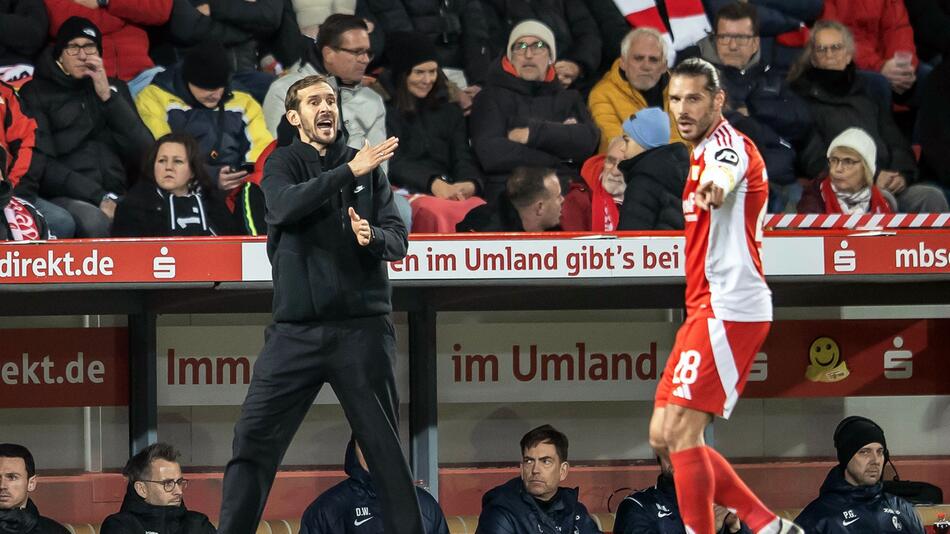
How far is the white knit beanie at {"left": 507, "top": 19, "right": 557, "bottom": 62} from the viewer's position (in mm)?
8289

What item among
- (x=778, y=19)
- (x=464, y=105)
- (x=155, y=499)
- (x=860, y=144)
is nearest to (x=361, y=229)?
(x=155, y=499)

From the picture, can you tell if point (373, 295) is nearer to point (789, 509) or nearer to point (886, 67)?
point (789, 509)

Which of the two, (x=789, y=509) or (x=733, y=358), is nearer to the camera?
(x=733, y=358)

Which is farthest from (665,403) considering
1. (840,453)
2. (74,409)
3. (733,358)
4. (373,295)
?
(74,409)

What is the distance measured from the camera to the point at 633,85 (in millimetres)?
8523

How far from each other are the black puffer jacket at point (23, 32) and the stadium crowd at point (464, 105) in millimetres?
11

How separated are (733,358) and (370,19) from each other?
445 centimetres

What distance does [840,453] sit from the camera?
289 inches

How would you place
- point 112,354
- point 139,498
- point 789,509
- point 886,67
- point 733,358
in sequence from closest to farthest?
point 733,358 → point 139,498 → point 112,354 → point 789,509 → point 886,67

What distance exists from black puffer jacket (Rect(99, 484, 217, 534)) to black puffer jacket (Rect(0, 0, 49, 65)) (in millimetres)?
2430

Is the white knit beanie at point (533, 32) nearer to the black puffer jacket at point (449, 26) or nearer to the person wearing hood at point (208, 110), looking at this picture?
the black puffer jacket at point (449, 26)

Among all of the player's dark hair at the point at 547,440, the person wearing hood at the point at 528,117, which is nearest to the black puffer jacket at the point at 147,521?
the player's dark hair at the point at 547,440

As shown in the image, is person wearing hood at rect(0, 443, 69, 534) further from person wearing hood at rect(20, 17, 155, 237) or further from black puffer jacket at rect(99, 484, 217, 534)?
person wearing hood at rect(20, 17, 155, 237)

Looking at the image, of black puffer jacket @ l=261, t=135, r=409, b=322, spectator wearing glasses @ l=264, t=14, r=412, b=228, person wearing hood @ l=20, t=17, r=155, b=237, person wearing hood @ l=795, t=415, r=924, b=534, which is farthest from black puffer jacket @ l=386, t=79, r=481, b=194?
black puffer jacket @ l=261, t=135, r=409, b=322
